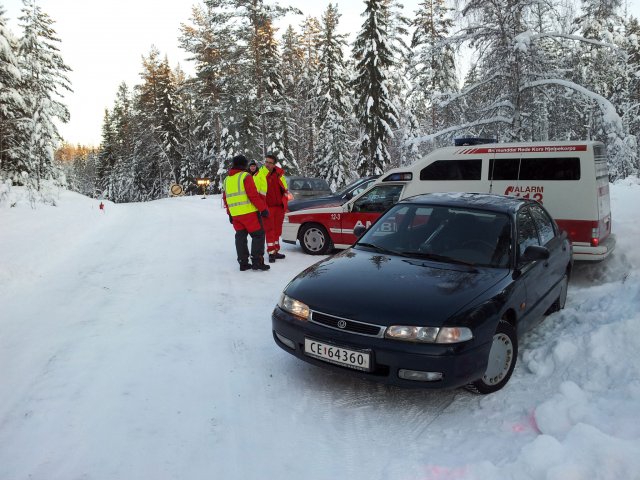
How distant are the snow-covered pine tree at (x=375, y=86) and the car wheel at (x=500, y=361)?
23.5 m

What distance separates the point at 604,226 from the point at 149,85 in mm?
49519

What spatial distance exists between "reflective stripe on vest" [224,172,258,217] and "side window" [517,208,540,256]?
437 cm

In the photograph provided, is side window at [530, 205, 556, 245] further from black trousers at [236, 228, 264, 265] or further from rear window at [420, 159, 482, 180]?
black trousers at [236, 228, 264, 265]

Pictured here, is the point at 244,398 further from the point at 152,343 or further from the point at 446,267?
the point at 446,267

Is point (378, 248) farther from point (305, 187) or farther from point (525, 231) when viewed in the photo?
point (305, 187)

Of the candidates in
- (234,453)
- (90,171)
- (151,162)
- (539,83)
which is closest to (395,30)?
(539,83)

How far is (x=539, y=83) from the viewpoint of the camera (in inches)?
504

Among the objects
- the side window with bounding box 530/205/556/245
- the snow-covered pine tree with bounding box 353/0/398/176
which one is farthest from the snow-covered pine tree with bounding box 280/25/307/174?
the side window with bounding box 530/205/556/245

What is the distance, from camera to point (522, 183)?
301 inches

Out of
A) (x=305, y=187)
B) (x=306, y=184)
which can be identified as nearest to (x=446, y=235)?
(x=305, y=187)

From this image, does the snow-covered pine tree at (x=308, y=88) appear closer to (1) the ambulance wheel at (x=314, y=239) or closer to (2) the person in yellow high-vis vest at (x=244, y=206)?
(1) the ambulance wheel at (x=314, y=239)

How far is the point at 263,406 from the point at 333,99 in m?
31.6

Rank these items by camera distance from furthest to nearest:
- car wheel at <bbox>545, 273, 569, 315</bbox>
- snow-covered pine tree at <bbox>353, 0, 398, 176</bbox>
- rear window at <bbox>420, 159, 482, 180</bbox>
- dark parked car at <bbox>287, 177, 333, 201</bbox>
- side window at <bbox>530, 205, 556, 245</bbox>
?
1. snow-covered pine tree at <bbox>353, 0, 398, 176</bbox>
2. dark parked car at <bbox>287, 177, 333, 201</bbox>
3. rear window at <bbox>420, 159, 482, 180</bbox>
4. car wheel at <bbox>545, 273, 569, 315</bbox>
5. side window at <bbox>530, 205, 556, 245</bbox>

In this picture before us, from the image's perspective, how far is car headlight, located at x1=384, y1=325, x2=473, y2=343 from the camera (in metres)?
3.26
